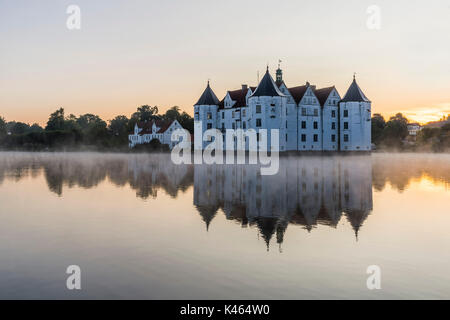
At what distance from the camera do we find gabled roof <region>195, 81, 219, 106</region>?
83375 mm

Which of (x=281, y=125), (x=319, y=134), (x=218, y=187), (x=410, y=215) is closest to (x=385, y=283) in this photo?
(x=410, y=215)

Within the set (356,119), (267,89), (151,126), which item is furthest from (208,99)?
(151,126)

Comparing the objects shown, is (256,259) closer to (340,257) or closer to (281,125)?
(340,257)

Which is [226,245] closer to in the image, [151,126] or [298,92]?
[298,92]

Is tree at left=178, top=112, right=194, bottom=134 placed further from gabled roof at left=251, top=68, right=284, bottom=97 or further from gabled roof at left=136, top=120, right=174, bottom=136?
gabled roof at left=251, top=68, right=284, bottom=97

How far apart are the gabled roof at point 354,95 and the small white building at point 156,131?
44.5 metres

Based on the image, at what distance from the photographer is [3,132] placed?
161000mm

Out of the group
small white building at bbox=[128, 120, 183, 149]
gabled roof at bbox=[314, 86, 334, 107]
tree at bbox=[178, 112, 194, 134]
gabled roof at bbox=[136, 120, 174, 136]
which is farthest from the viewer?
tree at bbox=[178, 112, 194, 134]

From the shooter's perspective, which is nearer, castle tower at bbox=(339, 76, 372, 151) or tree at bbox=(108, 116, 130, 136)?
castle tower at bbox=(339, 76, 372, 151)

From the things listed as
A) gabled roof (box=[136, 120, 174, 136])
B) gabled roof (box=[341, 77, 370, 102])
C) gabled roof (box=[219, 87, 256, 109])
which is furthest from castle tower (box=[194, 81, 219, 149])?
gabled roof (box=[136, 120, 174, 136])

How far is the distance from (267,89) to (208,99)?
61.8 ft

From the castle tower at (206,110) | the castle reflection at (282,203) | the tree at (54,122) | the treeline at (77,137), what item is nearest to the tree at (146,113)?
the treeline at (77,137)

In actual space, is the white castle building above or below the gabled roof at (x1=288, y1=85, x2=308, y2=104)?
below

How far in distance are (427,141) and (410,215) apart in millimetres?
93783
